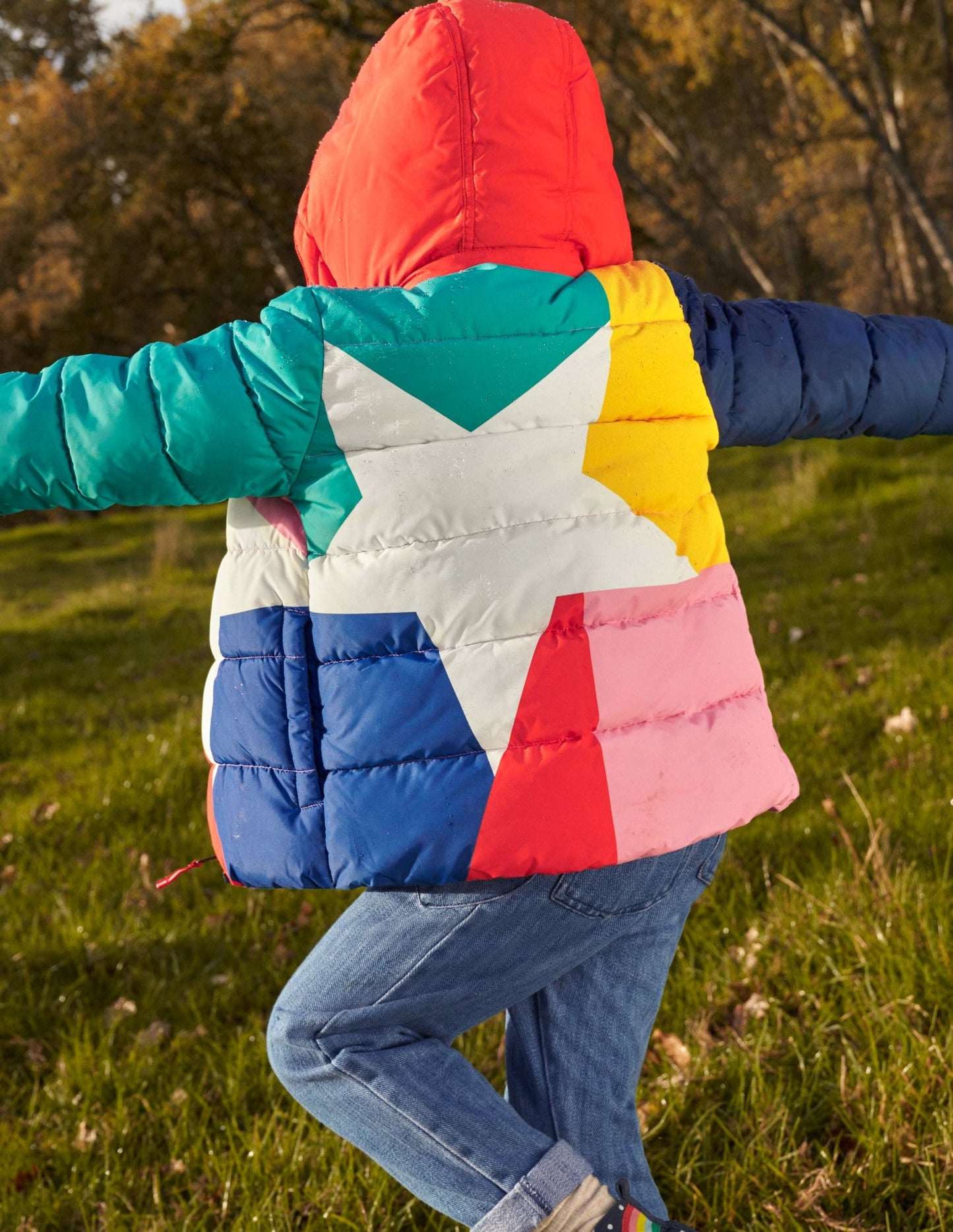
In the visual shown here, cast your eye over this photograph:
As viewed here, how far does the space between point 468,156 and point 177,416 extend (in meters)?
0.68

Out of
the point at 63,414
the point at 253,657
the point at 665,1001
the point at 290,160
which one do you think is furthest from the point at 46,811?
the point at 290,160

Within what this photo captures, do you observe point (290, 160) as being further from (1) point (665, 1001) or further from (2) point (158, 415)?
(2) point (158, 415)

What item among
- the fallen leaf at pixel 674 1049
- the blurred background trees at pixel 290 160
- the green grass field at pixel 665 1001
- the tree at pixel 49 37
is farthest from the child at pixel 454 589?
the tree at pixel 49 37

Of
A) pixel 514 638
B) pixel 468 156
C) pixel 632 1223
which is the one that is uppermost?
pixel 468 156

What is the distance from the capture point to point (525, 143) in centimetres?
185

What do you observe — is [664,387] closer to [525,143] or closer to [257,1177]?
[525,143]

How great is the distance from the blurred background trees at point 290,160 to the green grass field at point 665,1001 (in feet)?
47.5

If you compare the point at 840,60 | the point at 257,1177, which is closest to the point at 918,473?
the point at 257,1177

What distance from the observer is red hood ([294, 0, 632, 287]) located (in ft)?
5.99

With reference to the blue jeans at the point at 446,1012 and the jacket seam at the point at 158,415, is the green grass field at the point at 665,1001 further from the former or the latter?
the jacket seam at the point at 158,415

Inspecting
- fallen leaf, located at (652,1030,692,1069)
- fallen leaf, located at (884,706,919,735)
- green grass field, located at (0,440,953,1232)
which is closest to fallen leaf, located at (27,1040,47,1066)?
green grass field, located at (0,440,953,1232)

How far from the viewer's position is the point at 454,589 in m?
1.67

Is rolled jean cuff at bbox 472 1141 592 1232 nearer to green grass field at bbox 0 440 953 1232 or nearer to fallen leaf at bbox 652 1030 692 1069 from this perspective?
green grass field at bbox 0 440 953 1232

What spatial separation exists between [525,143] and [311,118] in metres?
25.5
